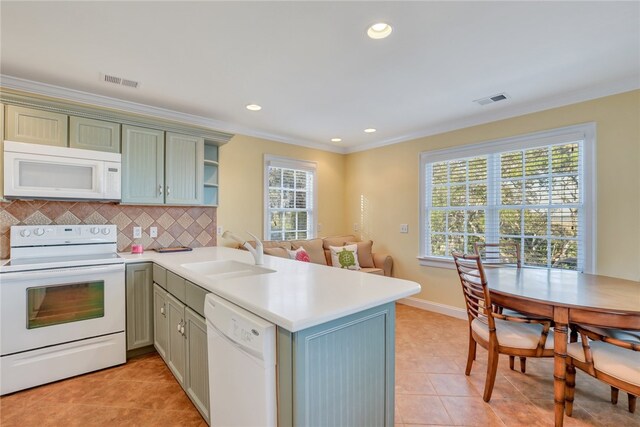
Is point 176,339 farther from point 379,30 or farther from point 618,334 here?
point 618,334

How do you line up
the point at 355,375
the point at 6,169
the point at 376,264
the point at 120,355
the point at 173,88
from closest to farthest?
the point at 355,375
the point at 6,169
the point at 120,355
the point at 173,88
the point at 376,264

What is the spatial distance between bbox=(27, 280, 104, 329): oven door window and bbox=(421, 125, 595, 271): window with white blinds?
3.67 m

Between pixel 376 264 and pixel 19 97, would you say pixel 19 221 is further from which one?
pixel 376 264

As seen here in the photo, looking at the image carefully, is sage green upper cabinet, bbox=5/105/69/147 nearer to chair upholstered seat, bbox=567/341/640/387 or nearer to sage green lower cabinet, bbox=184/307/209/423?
sage green lower cabinet, bbox=184/307/209/423

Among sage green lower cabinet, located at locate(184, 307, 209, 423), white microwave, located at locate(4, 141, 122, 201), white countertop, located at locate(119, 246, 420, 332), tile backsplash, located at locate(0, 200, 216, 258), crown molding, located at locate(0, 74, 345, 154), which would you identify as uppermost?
crown molding, located at locate(0, 74, 345, 154)

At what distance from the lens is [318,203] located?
4.93 meters

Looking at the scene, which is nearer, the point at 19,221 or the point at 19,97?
the point at 19,97

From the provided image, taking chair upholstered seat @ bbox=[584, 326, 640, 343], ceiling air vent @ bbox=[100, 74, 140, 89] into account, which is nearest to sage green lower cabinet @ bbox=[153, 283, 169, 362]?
ceiling air vent @ bbox=[100, 74, 140, 89]

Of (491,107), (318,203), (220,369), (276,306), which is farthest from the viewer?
(318,203)

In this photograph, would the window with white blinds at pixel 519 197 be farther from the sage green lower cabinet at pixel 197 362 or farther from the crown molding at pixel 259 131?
the sage green lower cabinet at pixel 197 362

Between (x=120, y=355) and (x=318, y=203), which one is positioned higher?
(x=318, y=203)

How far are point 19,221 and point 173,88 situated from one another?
5.75ft

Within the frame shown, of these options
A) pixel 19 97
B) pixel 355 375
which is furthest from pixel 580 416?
pixel 19 97

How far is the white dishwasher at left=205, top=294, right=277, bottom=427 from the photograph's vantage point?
1.16 metres
